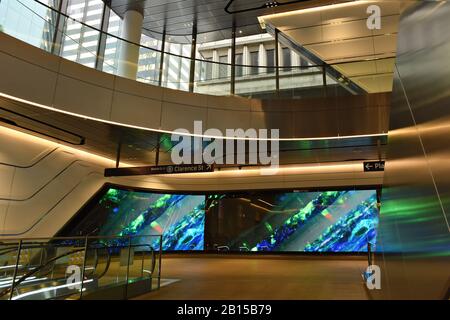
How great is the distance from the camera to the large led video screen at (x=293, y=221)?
12.7m

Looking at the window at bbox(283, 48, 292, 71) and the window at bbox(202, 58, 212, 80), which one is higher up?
the window at bbox(283, 48, 292, 71)

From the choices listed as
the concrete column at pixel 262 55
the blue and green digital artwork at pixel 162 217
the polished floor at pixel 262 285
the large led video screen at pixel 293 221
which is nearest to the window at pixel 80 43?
the polished floor at pixel 262 285

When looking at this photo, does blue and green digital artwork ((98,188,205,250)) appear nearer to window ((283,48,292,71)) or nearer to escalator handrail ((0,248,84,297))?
window ((283,48,292,71))

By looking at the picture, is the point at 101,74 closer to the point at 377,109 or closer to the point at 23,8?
the point at 23,8

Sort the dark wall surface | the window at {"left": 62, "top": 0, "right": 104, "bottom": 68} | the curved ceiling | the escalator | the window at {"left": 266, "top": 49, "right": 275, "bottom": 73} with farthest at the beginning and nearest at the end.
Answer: the window at {"left": 266, "top": 49, "right": 275, "bottom": 73}
the curved ceiling
the window at {"left": 62, "top": 0, "right": 104, "bottom": 68}
the escalator
the dark wall surface

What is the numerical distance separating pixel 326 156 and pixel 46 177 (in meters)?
10.0

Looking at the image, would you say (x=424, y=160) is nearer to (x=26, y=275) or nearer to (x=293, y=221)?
(x=26, y=275)

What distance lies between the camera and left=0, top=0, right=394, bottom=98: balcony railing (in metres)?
7.94

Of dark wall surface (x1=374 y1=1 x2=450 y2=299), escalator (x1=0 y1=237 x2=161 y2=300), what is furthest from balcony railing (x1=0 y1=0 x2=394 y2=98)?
dark wall surface (x1=374 y1=1 x2=450 y2=299)

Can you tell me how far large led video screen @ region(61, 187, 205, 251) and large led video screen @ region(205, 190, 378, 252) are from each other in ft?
2.01

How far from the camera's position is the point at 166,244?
1420 cm

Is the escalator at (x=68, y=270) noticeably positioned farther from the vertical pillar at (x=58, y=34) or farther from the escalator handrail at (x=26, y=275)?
the vertical pillar at (x=58, y=34)

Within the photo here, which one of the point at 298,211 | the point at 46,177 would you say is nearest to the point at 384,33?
the point at 298,211

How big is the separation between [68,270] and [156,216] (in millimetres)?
9614
